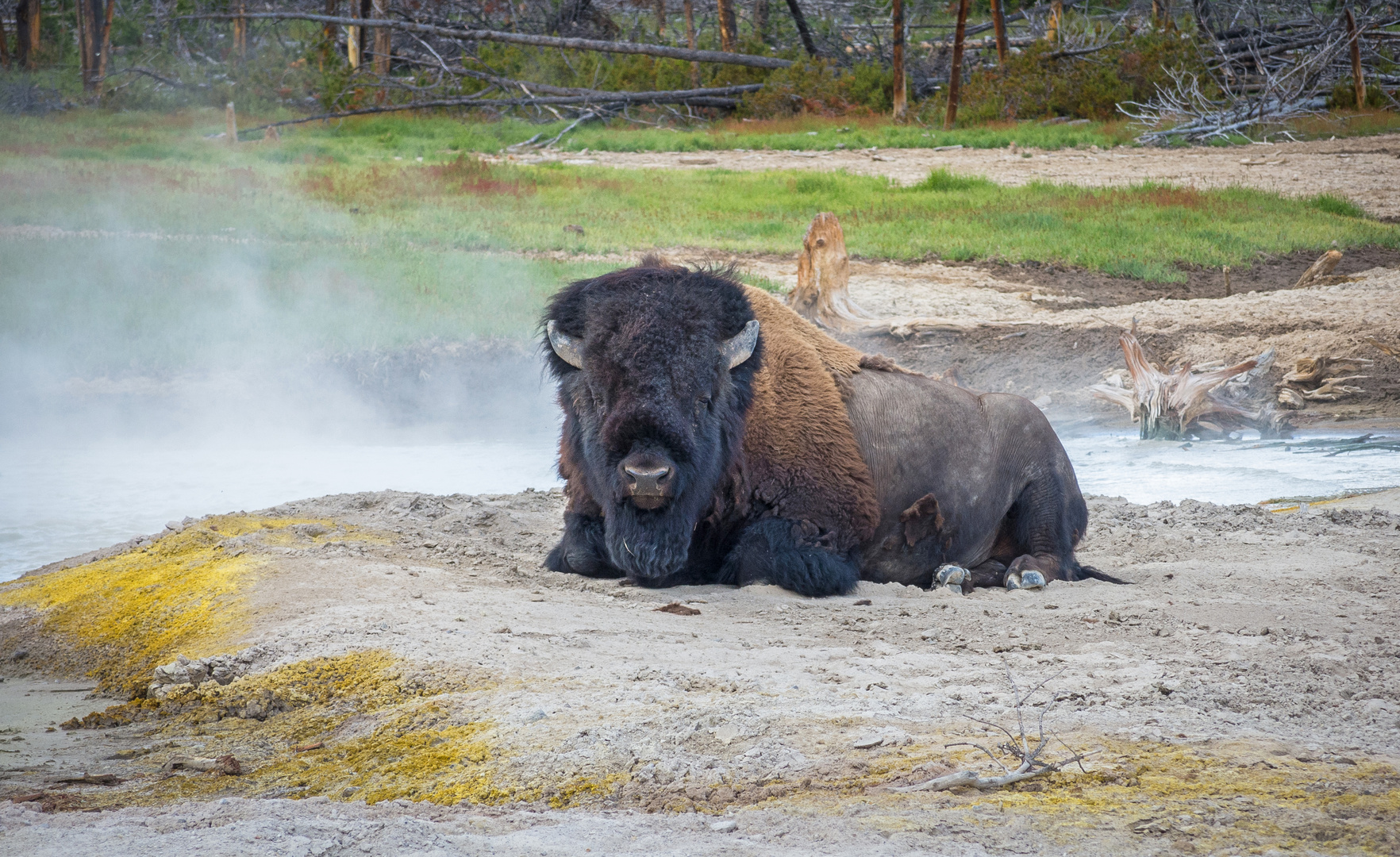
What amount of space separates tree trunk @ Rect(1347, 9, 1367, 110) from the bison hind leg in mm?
25015

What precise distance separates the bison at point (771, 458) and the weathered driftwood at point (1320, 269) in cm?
956

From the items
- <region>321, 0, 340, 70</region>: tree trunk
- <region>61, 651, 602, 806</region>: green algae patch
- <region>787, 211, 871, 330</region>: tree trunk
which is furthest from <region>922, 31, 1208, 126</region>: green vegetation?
<region>61, 651, 602, 806</region>: green algae patch

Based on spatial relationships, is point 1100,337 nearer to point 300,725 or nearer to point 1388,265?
point 1388,265

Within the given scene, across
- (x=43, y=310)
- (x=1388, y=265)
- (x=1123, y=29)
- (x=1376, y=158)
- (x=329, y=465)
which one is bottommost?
(x=329, y=465)

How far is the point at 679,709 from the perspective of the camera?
126 inches

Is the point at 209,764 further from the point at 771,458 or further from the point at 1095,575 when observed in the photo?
the point at 1095,575

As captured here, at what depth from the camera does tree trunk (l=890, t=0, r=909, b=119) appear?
97.1 ft

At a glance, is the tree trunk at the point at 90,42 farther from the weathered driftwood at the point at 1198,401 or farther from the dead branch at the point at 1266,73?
the weathered driftwood at the point at 1198,401

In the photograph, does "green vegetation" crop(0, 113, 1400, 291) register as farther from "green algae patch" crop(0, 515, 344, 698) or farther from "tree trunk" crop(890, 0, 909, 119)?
"tree trunk" crop(890, 0, 909, 119)

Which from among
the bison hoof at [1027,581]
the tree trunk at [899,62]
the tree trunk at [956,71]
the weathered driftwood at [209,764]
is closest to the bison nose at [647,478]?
the weathered driftwood at [209,764]

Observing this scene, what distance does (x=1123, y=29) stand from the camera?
105 ft

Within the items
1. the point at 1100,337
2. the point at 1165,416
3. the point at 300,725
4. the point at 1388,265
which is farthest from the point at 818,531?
the point at 1388,265

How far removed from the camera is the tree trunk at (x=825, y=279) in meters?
11.7

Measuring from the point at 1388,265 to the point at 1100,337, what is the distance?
5901 mm
